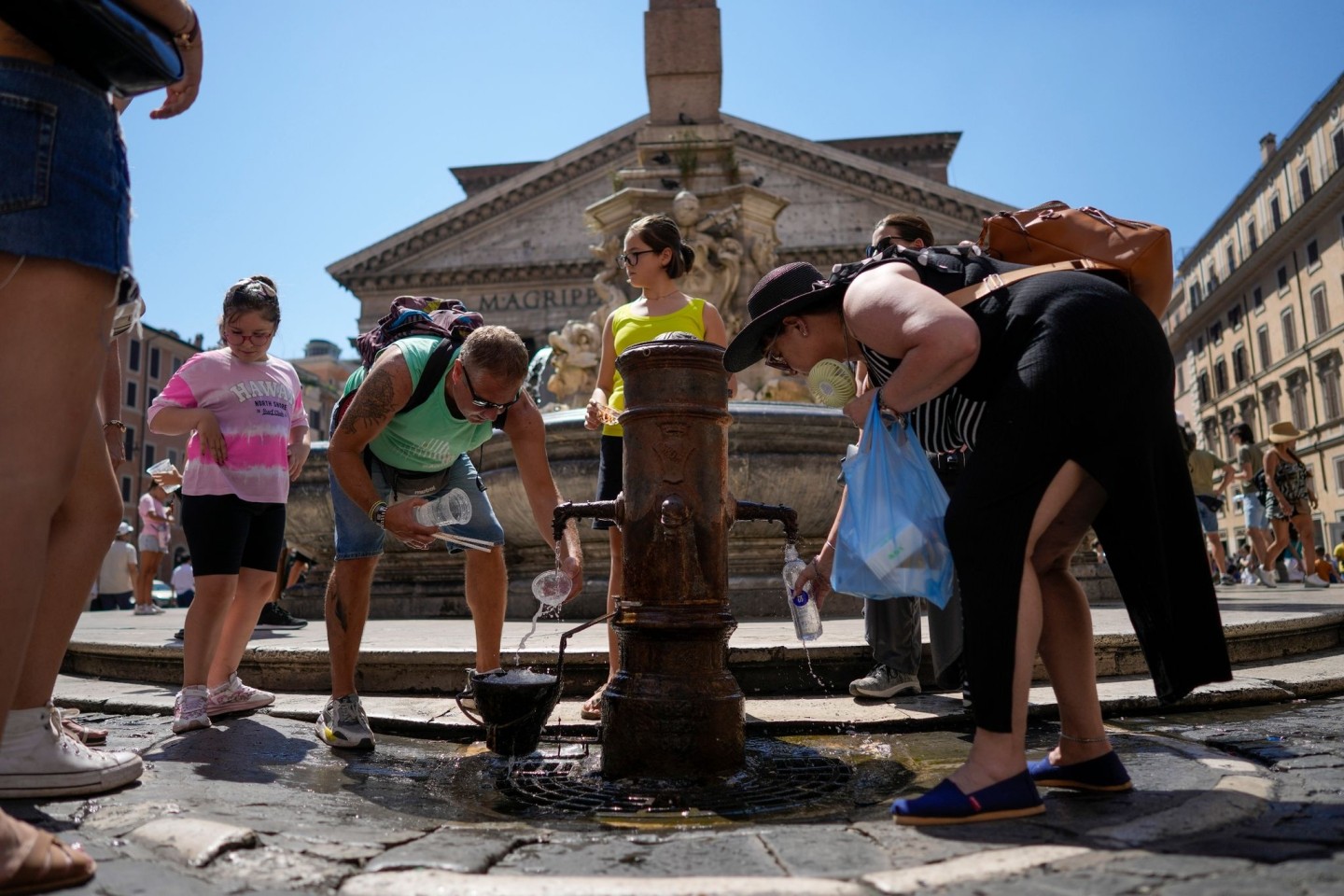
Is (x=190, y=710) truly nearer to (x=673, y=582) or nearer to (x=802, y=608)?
(x=673, y=582)

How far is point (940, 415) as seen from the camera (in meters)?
2.54

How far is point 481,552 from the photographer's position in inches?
136

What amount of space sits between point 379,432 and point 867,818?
195 centimetres

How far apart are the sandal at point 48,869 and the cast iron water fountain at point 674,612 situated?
1.15 meters

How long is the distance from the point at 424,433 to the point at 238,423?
2.67ft

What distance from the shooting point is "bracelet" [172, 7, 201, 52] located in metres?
2.22

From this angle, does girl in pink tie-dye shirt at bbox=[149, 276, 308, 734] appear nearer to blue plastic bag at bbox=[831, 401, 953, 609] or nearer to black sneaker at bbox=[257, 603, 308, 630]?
blue plastic bag at bbox=[831, 401, 953, 609]

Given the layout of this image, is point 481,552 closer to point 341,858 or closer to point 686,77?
point 341,858

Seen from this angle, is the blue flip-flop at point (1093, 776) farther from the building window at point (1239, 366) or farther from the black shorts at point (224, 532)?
the building window at point (1239, 366)

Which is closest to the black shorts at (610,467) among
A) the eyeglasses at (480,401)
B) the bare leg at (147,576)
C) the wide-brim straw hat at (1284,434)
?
the eyeglasses at (480,401)

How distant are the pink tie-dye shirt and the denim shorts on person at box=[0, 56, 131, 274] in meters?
1.59

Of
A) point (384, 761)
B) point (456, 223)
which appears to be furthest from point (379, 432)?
point (456, 223)

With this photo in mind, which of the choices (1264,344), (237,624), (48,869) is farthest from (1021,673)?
(1264,344)

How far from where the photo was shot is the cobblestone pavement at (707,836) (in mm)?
1676
